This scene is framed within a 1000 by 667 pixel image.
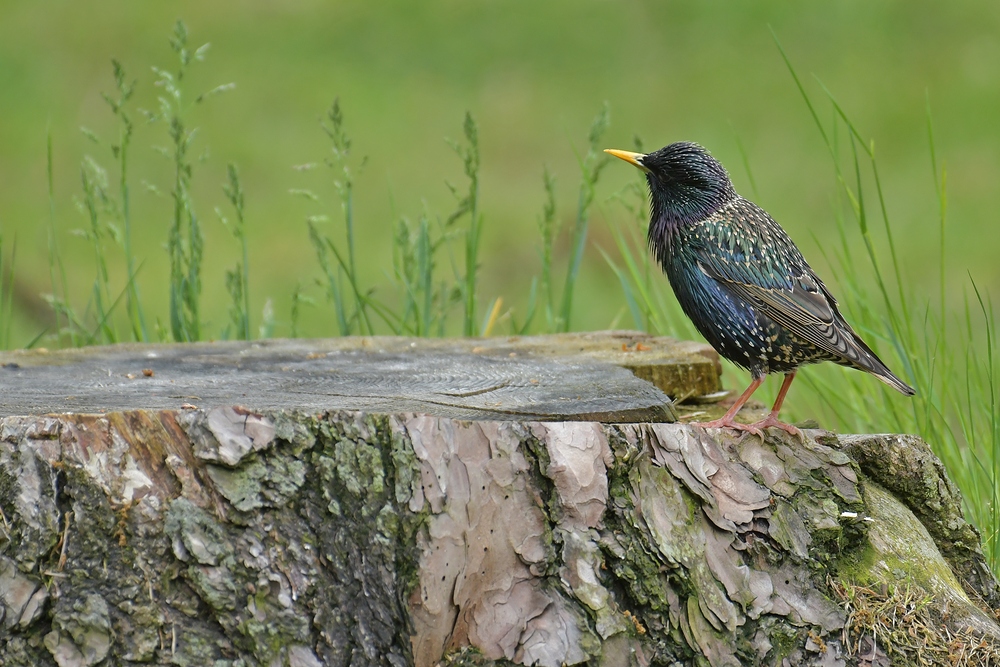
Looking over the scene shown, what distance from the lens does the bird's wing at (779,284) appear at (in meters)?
3.07

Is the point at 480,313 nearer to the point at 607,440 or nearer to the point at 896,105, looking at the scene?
the point at 896,105

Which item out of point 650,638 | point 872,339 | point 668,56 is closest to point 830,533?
point 650,638

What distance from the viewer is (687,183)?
11.1 ft

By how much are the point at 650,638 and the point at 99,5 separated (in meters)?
9.87

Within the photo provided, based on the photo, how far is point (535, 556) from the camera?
2350mm

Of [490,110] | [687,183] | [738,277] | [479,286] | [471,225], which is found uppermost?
[687,183]

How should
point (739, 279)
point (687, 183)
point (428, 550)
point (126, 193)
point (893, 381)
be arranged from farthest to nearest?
1. point (126, 193)
2. point (687, 183)
3. point (739, 279)
4. point (893, 381)
5. point (428, 550)

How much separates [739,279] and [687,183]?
1.23ft

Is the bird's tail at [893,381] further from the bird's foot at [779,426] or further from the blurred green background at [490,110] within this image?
the blurred green background at [490,110]

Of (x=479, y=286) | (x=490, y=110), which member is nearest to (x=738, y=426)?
(x=479, y=286)

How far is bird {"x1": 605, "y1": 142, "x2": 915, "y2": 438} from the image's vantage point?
310cm

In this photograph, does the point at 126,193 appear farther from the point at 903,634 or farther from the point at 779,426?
the point at 903,634

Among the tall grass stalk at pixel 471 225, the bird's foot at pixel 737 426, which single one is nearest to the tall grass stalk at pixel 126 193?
the tall grass stalk at pixel 471 225

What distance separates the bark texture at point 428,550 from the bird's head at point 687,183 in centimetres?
98
